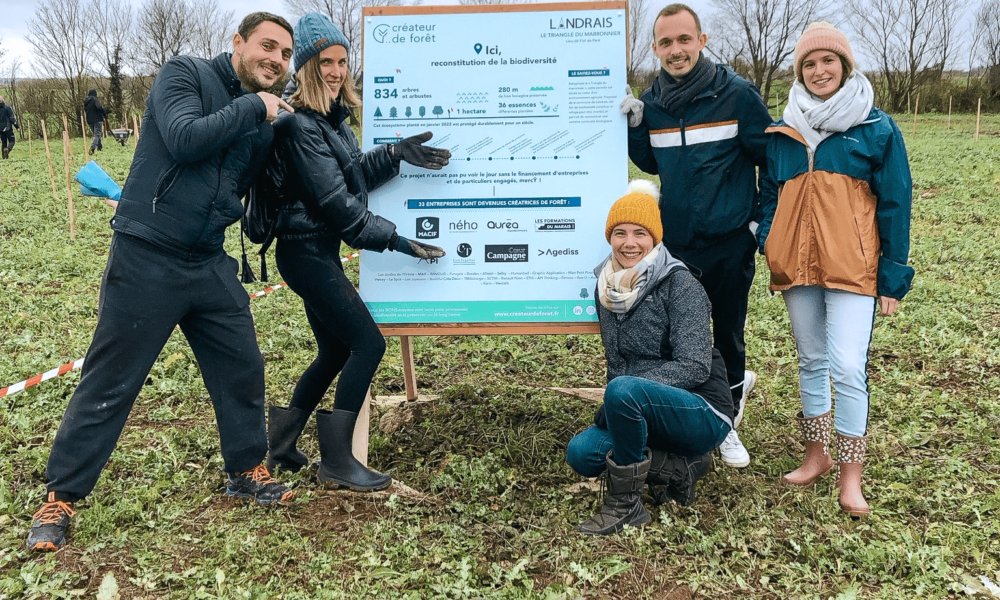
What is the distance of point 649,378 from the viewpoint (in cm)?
311

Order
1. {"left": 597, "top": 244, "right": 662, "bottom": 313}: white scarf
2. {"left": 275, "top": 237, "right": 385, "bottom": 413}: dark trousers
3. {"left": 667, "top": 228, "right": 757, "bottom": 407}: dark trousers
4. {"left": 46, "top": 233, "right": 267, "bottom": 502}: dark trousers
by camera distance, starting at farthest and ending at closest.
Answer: {"left": 667, "top": 228, "right": 757, "bottom": 407}: dark trousers, {"left": 275, "top": 237, "right": 385, "bottom": 413}: dark trousers, {"left": 597, "top": 244, "right": 662, "bottom": 313}: white scarf, {"left": 46, "top": 233, "right": 267, "bottom": 502}: dark trousers

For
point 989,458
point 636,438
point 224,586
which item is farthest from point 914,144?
point 224,586

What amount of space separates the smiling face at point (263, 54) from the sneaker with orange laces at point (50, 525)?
6.23ft

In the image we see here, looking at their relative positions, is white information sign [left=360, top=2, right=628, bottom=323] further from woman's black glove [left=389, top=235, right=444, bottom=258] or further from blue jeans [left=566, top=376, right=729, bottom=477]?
blue jeans [left=566, top=376, right=729, bottom=477]

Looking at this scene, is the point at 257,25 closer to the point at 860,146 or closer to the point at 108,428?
the point at 108,428

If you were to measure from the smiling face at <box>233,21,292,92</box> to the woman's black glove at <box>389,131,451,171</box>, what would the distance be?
0.69m

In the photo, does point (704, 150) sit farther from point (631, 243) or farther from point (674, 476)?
point (674, 476)

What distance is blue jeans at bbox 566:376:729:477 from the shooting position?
9.91ft

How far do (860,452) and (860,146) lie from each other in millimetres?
1328

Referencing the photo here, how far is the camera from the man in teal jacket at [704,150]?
3.43m

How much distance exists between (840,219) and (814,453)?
115 cm

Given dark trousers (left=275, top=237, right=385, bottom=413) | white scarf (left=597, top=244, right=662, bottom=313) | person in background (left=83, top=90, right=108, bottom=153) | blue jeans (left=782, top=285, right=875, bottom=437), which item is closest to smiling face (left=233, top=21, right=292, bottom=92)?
dark trousers (left=275, top=237, right=385, bottom=413)

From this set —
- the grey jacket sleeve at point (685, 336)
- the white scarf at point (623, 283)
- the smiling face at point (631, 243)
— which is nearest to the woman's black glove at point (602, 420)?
the grey jacket sleeve at point (685, 336)

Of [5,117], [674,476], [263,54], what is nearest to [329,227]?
[263,54]
